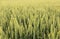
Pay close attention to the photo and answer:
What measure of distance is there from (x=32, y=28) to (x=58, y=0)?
20.0 feet

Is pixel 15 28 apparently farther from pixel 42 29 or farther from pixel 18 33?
pixel 42 29

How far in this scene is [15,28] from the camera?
1659 mm

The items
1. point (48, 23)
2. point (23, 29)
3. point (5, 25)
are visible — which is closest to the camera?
point (23, 29)

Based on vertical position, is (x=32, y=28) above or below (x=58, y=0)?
above

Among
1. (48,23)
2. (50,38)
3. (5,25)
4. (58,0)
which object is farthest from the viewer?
(58,0)

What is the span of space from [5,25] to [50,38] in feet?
2.70

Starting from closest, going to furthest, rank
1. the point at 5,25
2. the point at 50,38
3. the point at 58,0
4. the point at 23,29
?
the point at 50,38 → the point at 23,29 → the point at 5,25 → the point at 58,0

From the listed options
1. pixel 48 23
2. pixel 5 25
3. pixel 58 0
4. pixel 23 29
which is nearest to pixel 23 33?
pixel 23 29

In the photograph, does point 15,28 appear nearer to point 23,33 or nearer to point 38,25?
point 23,33

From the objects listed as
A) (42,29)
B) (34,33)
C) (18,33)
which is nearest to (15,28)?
(18,33)

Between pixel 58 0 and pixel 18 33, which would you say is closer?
pixel 18 33

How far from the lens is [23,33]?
1.67 meters

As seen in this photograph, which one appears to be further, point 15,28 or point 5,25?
point 5,25

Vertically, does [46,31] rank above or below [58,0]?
above
